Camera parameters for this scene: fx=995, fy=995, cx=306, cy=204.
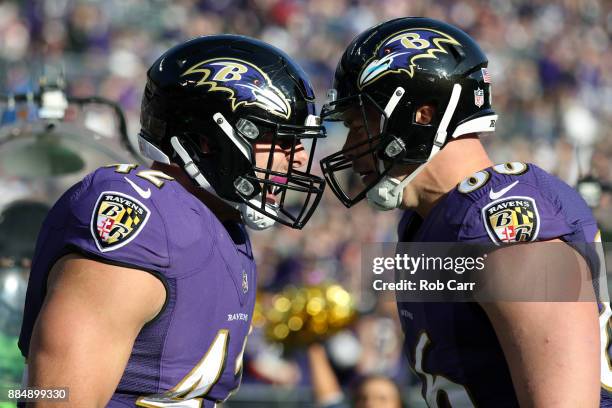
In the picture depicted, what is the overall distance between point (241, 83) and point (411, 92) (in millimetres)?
502

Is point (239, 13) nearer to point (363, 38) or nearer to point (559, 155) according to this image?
point (559, 155)

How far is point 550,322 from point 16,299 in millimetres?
2655

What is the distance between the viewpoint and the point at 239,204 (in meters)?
2.94

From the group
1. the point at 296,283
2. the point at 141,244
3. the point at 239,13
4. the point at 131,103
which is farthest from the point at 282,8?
the point at 141,244

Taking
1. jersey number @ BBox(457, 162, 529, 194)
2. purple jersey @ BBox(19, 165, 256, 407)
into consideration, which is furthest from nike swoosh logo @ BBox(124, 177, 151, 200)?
jersey number @ BBox(457, 162, 529, 194)

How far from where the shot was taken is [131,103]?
29.4ft

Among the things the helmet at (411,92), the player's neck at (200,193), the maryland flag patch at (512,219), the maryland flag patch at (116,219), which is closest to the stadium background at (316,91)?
the player's neck at (200,193)

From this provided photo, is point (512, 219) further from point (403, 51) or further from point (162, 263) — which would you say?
point (162, 263)

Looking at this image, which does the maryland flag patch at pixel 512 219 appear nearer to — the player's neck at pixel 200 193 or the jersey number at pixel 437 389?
the jersey number at pixel 437 389

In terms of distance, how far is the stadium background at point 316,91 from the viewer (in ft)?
14.3

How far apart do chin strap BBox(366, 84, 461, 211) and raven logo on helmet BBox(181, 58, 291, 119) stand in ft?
1.11

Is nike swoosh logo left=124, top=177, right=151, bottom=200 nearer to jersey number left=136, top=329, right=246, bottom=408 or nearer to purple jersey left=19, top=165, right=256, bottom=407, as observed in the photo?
purple jersey left=19, top=165, right=256, bottom=407

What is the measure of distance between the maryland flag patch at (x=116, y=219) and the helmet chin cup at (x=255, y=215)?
1.63 ft

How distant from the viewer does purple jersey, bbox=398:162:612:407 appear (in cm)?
255
